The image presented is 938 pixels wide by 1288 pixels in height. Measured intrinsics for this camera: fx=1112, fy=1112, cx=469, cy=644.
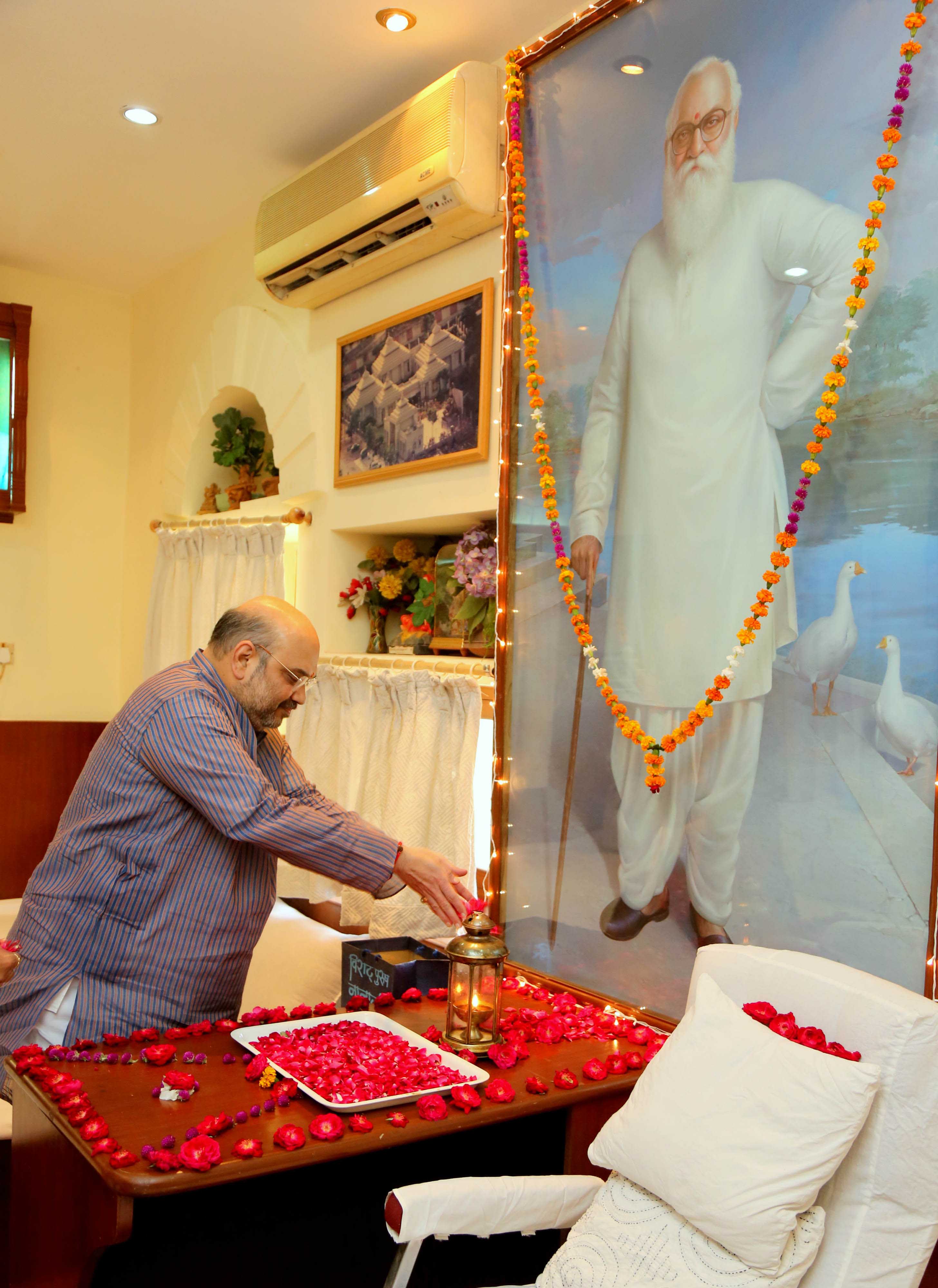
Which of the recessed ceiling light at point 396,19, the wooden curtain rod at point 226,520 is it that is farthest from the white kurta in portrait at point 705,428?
the wooden curtain rod at point 226,520

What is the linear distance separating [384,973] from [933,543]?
1.42 m

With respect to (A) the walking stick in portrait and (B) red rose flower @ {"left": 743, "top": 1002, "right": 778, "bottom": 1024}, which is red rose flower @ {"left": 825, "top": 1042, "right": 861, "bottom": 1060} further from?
(A) the walking stick in portrait

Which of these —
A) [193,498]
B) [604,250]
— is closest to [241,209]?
[193,498]

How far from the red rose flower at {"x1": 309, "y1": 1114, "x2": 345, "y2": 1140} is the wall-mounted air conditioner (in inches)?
89.2

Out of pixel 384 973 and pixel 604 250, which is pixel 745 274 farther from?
pixel 384 973

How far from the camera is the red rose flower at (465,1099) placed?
1.82m

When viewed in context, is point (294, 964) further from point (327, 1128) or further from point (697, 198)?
point (697, 198)

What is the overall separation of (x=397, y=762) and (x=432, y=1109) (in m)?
1.59

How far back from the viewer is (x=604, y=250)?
252 centimetres

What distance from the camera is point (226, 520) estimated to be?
4348mm

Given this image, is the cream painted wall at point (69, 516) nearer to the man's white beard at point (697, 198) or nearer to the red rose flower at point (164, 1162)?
the man's white beard at point (697, 198)

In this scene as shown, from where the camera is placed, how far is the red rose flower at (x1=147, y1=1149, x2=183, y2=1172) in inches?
60.2

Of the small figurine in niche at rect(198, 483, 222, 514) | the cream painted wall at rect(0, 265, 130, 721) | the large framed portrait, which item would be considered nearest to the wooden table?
the large framed portrait

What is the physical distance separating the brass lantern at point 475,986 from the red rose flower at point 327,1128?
41 centimetres
